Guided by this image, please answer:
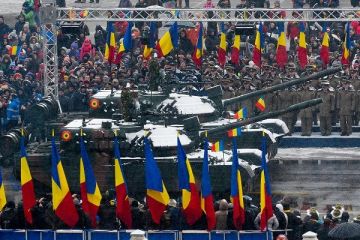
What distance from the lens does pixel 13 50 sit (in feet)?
192

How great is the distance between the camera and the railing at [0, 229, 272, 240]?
104 feet

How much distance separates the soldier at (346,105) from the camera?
51844 mm

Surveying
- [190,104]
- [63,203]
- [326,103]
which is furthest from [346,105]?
[63,203]

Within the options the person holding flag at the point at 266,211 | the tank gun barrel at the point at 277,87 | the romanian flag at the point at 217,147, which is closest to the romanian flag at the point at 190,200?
the person holding flag at the point at 266,211

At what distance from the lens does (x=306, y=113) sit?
5247cm

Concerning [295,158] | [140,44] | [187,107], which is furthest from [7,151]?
[140,44]

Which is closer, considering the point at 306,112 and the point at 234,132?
the point at 234,132

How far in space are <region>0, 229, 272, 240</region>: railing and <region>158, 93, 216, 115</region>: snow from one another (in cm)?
1193

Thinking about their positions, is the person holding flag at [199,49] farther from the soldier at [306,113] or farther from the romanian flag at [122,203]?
the romanian flag at [122,203]

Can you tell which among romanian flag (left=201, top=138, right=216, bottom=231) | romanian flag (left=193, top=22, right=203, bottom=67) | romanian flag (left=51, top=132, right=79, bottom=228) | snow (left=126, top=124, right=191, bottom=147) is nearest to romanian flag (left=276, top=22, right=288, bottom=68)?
romanian flag (left=193, top=22, right=203, bottom=67)

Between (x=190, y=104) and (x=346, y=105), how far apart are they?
29.8ft

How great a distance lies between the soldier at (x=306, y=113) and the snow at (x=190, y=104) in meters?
7.47

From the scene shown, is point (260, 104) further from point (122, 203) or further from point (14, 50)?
point (122, 203)

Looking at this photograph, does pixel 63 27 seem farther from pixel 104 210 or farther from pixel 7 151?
pixel 104 210
